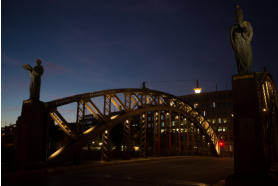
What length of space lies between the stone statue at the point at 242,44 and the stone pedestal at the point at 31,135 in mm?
12457

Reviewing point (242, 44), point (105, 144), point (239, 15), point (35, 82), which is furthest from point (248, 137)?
point (105, 144)

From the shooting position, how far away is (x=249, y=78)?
942 cm

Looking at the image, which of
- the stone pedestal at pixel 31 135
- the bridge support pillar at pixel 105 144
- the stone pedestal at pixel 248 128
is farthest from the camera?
the bridge support pillar at pixel 105 144

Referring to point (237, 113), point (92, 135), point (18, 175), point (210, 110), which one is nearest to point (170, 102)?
point (92, 135)

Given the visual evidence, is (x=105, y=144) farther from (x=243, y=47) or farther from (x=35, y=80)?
(x=243, y=47)

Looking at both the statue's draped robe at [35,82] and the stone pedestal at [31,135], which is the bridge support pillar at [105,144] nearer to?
the stone pedestal at [31,135]

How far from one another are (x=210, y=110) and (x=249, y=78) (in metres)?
81.6

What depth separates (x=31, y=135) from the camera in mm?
16516

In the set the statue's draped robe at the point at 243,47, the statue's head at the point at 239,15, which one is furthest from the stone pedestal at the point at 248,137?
the statue's head at the point at 239,15

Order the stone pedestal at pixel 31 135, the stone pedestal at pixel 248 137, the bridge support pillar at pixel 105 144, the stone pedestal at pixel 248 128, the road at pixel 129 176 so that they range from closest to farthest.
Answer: the stone pedestal at pixel 248 137, the stone pedestal at pixel 248 128, the road at pixel 129 176, the stone pedestal at pixel 31 135, the bridge support pillar at pixel 105 144

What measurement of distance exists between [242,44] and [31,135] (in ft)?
42.9

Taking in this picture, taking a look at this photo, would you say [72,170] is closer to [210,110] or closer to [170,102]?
[170,102]

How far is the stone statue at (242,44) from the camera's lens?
31.6 feet

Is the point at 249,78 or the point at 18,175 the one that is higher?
the point at 249,78
